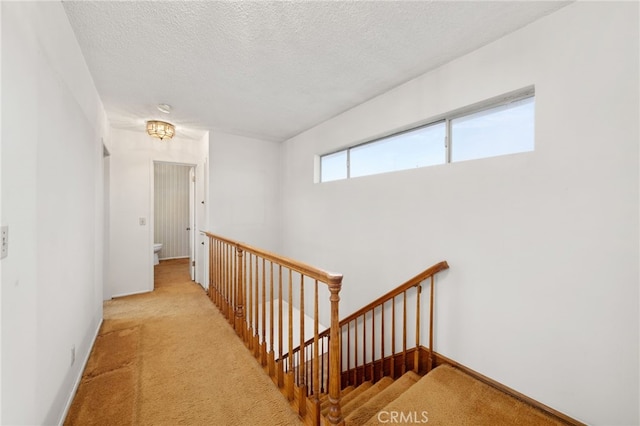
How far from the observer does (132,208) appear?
12.0 ft

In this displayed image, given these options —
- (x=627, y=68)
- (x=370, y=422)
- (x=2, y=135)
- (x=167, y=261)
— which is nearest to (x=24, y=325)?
(x=2, y=135)

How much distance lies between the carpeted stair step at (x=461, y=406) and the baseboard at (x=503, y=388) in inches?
1.2

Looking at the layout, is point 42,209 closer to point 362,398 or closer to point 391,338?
point 362,398

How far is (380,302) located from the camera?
7.75ft

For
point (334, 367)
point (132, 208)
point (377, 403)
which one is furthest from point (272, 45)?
point (132, 208)

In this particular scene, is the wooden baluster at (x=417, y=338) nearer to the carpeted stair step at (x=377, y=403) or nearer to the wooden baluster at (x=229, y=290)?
the carpeted stair step at (x=377, y=403)

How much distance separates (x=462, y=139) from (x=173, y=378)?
283 cm

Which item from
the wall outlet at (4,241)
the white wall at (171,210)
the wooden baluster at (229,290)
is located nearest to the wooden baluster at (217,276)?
the wooden baluster at (229,290)

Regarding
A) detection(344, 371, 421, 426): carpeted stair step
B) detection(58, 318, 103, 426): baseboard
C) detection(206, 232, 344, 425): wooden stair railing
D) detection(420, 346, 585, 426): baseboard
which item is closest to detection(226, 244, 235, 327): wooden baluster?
detection(206, 232, 344, 425): wooden stair railing

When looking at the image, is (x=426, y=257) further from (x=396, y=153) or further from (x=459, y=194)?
(x=396, y=153)

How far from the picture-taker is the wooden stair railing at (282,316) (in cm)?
130

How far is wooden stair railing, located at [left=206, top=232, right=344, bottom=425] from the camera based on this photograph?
1298 millimetres

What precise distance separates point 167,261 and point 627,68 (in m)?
7.25

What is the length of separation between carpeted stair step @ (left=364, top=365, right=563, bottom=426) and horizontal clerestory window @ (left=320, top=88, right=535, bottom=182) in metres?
1.62
